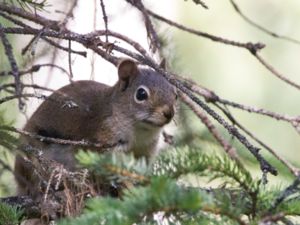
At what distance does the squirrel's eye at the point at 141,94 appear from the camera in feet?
8.76

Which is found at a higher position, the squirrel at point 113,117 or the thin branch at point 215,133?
the squirrel at point 113,117

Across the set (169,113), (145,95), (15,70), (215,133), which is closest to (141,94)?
(145,95)

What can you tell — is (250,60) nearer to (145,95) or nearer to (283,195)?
(145,95)

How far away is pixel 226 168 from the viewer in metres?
1.27

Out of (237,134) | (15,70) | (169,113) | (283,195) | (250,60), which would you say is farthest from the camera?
(250,60)

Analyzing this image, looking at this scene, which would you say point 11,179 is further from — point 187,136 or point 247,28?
point 247,28

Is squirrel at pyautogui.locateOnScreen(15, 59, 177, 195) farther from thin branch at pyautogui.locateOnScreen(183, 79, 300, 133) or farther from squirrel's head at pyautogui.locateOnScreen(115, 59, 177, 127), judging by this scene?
thin branch at pyautogui.locateOnScreen(183, 79, 300, 133)

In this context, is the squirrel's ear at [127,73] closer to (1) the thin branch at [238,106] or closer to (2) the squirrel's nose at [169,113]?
(2) the squirrel's nose at [169,113]

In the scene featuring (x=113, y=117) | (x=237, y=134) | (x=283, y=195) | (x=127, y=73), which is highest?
(x=127, y=73)

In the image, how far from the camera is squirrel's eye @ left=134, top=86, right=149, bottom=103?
267 centimetres

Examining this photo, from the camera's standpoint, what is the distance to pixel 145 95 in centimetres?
268

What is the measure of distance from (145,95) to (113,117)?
0.20 meters

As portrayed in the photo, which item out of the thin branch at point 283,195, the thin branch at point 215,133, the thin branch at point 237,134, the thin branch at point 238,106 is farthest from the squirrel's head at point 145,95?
the thin branch at point 283,195

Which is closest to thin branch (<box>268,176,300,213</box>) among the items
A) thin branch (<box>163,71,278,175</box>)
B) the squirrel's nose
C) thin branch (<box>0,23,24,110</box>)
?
thin branch (<box>163,71,278,175</box>)
